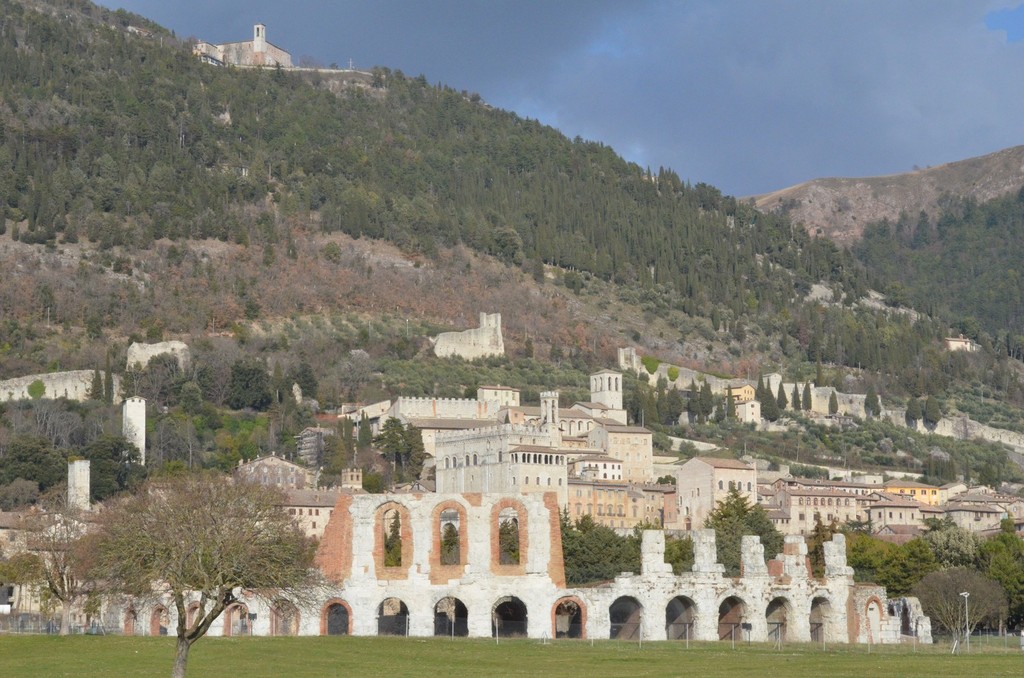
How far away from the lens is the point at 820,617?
215ft

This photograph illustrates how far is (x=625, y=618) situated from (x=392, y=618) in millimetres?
8149

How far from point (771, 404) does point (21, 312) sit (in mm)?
57507

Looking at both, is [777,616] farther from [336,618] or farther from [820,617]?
[336,618]

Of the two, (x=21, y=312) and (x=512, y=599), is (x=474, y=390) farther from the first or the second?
(x=512, y=599)

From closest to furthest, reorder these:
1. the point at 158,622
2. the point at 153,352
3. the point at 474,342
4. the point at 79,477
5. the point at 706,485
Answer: the point at 158,622, the point at 79,477, the point at 706,485, the point at 153,352, the point at 474,342

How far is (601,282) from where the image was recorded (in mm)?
183750

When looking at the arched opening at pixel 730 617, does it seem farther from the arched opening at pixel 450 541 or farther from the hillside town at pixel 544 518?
the arched opening at pixel 450 541

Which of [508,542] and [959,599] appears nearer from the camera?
[959,599]

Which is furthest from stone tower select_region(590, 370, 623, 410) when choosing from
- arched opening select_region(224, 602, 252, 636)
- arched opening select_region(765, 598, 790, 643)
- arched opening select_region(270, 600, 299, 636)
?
arched opening select_region(270, 600, 299, 636)

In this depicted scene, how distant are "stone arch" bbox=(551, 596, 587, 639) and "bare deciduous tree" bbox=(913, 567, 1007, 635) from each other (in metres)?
13.6

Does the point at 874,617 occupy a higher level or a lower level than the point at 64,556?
lower

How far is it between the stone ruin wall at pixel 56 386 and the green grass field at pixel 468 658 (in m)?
69.8

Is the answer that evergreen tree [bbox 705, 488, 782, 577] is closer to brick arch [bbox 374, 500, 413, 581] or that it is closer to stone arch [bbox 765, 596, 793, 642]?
stone arch [bbox 765, 596, 793, 642]

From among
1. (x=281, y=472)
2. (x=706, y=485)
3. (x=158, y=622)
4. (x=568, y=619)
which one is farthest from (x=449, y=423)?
(x=158, y=622)
